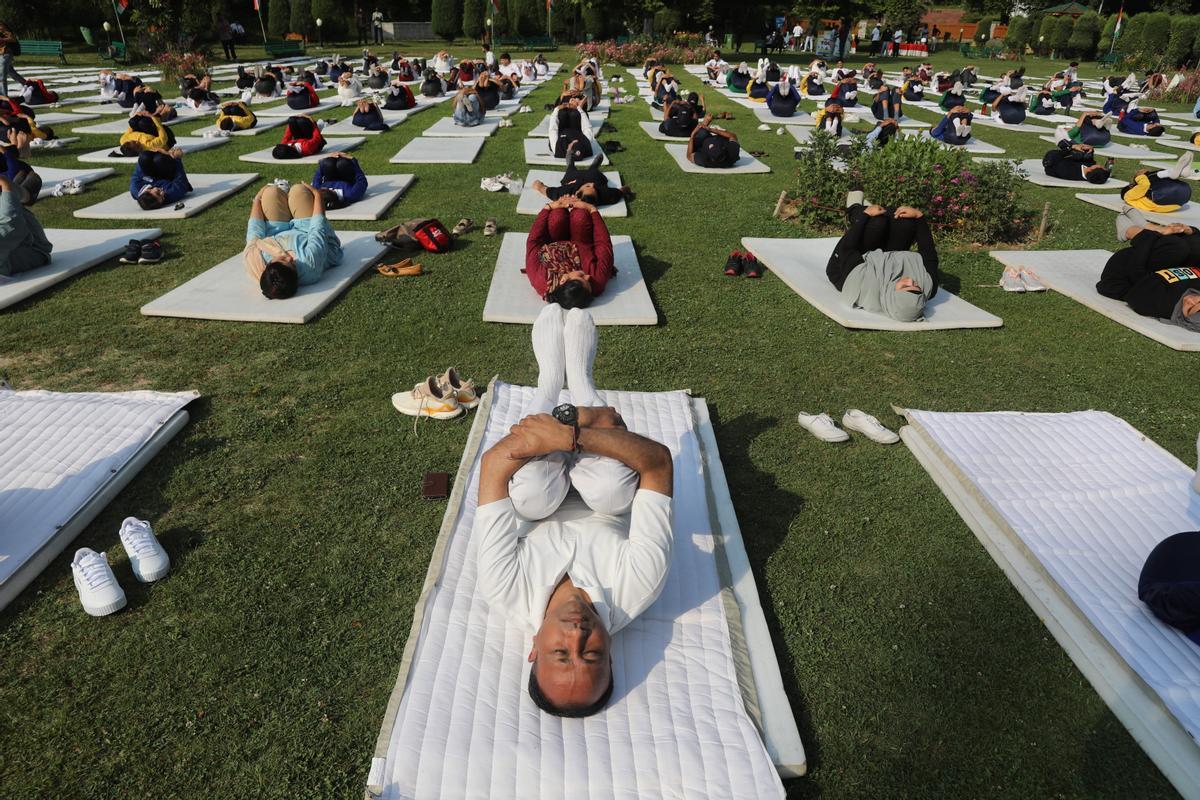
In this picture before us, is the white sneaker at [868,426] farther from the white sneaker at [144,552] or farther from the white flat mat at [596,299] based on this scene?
the white sneaker at [144,552]

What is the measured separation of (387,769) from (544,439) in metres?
1.43

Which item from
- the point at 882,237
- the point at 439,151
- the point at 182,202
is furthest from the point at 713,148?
the point at 182,202

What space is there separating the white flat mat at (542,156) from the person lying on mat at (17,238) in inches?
308


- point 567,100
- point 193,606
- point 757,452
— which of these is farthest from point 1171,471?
point 567,100

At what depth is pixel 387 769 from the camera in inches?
103

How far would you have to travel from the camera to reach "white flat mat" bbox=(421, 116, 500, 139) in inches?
592

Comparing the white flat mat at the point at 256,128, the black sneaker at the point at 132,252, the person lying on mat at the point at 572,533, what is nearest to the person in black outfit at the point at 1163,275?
the person lying on mat at the point at 572,533

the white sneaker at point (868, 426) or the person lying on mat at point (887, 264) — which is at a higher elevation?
the person lying on mat at point (887, 264)

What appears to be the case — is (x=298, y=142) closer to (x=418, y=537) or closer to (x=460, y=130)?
(x=460, y=130)

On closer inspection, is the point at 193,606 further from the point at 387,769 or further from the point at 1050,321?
the point at 1050,321

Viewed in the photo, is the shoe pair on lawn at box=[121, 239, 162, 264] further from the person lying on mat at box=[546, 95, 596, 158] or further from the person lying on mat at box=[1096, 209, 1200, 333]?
the person lying on mat at box=[1096, 209, 1200, 333]

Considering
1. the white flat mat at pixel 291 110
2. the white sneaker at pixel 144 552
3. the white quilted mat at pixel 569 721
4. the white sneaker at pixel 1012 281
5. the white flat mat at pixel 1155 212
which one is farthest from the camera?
the white flat mat at pixel 291 110

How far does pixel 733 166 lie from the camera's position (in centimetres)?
1266

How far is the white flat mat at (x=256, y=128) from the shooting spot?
14462 mm
